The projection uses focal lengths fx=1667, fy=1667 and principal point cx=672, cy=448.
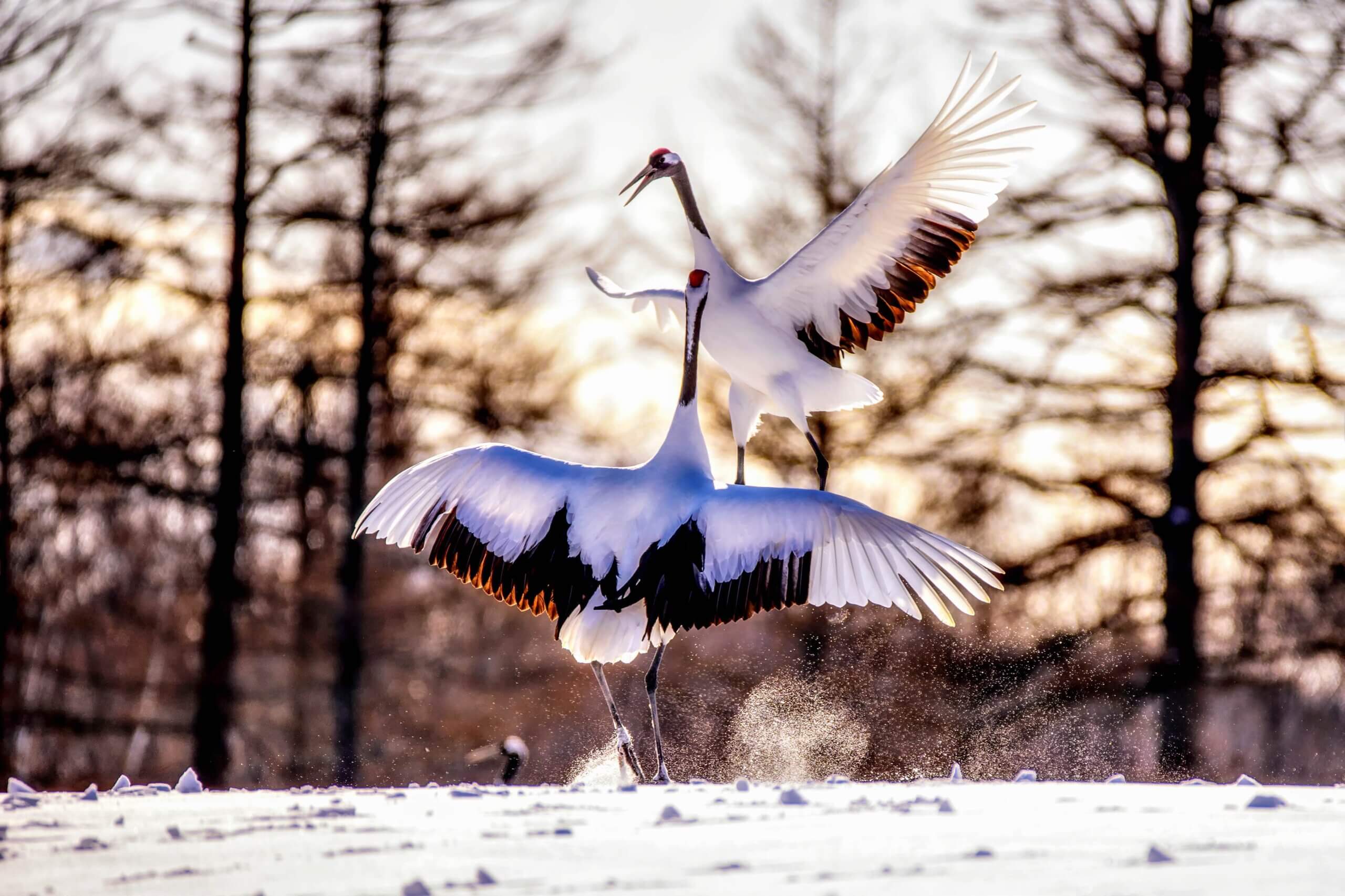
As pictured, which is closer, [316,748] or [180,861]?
[180,861]

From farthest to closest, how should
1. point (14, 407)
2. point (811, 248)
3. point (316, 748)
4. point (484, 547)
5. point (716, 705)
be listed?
point (316, 748), point (14, 407), point (716, 705), point (811, 248), point (484, 547)

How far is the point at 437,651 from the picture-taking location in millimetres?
19172

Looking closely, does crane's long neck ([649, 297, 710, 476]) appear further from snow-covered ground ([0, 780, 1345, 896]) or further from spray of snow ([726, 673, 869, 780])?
spray of snow ([726, 673, 869, 780])

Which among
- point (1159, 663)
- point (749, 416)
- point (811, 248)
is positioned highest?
point (811, 248)

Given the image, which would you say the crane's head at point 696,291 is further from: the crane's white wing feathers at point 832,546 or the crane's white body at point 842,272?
the crane's white body at point 842,272

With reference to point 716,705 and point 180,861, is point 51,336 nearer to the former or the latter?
point 716,705

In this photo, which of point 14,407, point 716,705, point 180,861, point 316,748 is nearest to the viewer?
point 180,861

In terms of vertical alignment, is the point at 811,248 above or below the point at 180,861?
above

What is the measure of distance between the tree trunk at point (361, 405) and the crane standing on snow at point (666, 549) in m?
9.69

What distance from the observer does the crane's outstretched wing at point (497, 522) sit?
6461 mm

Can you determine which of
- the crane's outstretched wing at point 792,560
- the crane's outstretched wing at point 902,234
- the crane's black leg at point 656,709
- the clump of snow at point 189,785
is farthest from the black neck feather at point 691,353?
the clump of snow at point 189,785

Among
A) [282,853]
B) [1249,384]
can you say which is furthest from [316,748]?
[282,853]

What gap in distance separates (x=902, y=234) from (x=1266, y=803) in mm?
4375

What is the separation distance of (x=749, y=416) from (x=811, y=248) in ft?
3.24
